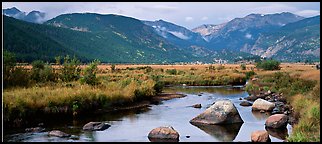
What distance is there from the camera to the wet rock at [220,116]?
1040 inches

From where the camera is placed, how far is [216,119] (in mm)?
26438

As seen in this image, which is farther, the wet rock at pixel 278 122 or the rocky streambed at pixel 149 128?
the wet rock at pixel 278 122

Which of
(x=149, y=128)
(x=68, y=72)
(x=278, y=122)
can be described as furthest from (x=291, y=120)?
(x=68, y=72)

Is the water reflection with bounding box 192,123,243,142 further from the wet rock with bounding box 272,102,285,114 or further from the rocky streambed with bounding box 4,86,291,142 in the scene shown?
the wet rock with bounding box 272,102,285,114

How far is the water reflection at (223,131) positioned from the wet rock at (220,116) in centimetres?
48

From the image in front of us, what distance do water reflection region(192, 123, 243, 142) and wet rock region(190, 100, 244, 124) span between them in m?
0.48

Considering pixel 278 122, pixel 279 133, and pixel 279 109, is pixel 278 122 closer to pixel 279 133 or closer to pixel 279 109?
pixel 279 133

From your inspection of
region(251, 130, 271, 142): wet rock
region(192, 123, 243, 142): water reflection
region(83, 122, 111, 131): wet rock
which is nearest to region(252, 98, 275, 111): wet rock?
region(192, 123, 243, 142): water reflection

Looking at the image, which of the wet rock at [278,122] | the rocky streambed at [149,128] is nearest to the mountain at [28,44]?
the rocky streambed at [149,128]

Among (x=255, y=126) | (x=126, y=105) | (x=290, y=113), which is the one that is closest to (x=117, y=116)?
(x=126, y=105)

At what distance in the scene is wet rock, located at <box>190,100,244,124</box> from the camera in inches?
1040

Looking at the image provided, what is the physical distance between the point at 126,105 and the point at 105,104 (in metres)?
2.77

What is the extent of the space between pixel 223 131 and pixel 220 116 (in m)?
2.32

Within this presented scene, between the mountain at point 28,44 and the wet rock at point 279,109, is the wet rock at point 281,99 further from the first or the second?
the mountain at point 28,44
